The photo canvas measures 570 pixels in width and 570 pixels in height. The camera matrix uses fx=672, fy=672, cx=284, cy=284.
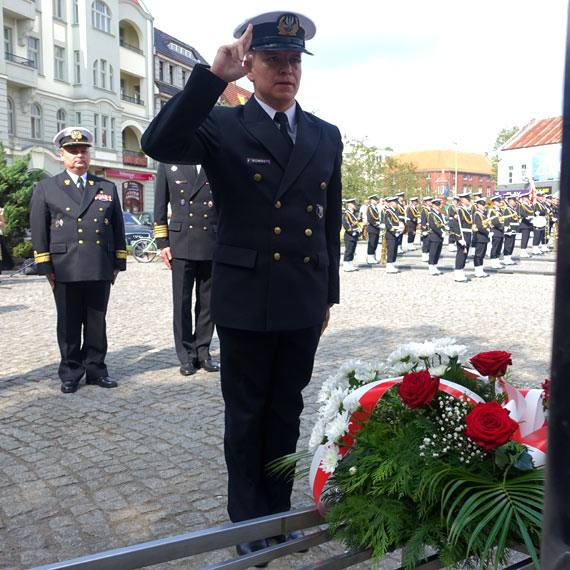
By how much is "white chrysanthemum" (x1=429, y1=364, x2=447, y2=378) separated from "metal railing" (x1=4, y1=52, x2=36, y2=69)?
3465cm

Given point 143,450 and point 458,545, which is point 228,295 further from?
point 143,450

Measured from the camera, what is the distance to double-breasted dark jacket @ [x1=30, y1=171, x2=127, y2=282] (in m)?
5.45

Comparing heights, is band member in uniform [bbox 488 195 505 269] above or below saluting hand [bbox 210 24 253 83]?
below

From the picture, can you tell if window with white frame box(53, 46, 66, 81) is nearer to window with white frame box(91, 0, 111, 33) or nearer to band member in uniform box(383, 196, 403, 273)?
window with white frame box(91, 0, 111, 33)

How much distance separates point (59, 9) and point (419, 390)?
3992 cm

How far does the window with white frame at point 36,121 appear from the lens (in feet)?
115

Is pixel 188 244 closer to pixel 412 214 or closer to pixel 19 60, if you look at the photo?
pixel 412 214

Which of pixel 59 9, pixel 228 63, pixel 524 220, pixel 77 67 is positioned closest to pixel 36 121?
pixel 77 67

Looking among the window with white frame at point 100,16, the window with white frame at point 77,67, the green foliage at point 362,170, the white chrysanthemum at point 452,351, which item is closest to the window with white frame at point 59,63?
the window with white frame at point 77,67

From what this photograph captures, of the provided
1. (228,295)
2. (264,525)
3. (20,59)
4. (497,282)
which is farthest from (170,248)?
(20,59)

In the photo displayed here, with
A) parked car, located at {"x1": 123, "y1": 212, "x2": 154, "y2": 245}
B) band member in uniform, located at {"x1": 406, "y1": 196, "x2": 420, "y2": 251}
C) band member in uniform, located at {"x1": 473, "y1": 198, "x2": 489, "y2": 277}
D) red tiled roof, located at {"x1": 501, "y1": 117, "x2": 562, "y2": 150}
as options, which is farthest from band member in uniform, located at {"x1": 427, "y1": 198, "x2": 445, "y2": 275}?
red tiled roof, located at {"x1": 501, "y1": 117, "x2": 562, "y2": 150}

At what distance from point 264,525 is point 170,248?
4.52 m

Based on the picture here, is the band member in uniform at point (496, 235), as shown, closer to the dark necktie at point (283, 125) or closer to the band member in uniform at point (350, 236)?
the band member in uniform at point (350, 236)

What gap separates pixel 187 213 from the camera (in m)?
5.98
